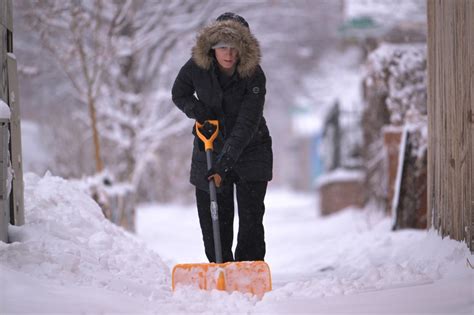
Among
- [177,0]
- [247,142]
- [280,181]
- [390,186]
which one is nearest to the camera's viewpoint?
[247,142]

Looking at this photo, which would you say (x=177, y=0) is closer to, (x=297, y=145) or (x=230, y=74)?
(x=230, y=74)

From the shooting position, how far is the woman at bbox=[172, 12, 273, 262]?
14.4 feet

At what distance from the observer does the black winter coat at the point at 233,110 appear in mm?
4418

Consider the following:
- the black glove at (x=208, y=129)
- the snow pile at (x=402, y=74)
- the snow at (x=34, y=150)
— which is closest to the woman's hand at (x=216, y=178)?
the black glove at (x=208, y=129)

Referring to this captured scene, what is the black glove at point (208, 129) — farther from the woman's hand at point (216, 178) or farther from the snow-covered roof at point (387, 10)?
the snow-covered roof at point (387, 10)

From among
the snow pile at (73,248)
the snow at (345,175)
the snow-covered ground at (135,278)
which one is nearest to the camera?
the snow-covered ground at (135,278)

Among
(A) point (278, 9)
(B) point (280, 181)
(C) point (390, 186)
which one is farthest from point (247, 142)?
(B) point (280, 181)

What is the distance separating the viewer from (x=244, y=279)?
13.0 feet

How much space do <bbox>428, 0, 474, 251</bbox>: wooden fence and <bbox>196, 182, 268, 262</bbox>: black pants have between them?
127cm

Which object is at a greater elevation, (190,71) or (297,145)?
(190,71)

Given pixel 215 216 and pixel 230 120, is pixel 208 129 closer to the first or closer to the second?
pixel 230 120

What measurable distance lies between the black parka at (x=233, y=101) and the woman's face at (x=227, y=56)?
5 cm

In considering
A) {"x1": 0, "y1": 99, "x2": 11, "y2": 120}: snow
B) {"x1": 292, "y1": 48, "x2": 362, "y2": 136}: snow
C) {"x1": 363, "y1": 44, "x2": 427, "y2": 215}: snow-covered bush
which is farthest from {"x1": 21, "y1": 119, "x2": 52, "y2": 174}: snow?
{"x1": 292, "y1": 48, "x2": 362, "y2": 136}: snow

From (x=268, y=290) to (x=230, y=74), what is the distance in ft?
4.63
